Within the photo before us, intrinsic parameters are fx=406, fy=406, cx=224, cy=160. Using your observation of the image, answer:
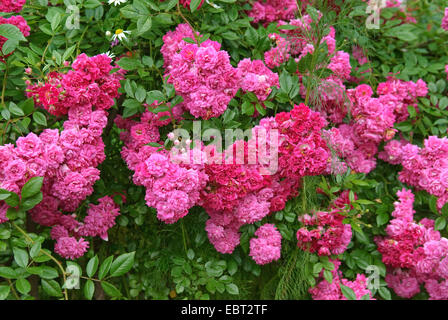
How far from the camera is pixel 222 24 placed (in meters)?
1.45

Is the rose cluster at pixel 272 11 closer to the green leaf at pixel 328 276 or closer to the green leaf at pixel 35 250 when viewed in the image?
the green leaf at pixel 328 276

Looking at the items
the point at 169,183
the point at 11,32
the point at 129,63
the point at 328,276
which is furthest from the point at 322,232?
the point at 11,32

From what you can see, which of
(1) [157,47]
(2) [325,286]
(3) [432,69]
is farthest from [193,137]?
(3) [432,69]

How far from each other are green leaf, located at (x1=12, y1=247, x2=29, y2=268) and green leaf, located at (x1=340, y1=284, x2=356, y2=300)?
0.98 metres

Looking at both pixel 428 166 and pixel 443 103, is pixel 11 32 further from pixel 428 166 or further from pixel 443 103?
pixel 443 103

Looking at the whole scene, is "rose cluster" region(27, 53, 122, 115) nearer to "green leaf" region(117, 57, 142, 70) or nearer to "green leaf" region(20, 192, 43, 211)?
"green leaf" region(117, 57, 142, 70)

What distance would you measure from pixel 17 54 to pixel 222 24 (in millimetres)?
685

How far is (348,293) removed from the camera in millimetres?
1348

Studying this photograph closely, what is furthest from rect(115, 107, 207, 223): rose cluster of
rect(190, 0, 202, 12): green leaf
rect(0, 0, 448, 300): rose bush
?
rect(190, 0, 202, 12): green leaf

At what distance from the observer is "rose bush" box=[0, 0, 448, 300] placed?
1.15 metres

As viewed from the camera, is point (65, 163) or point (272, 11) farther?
point (272, 11)

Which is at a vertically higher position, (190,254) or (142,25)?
(142,25)

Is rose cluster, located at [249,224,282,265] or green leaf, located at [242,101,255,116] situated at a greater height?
green leaf, located at [242,101,255,116]

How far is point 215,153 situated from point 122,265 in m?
0.41
